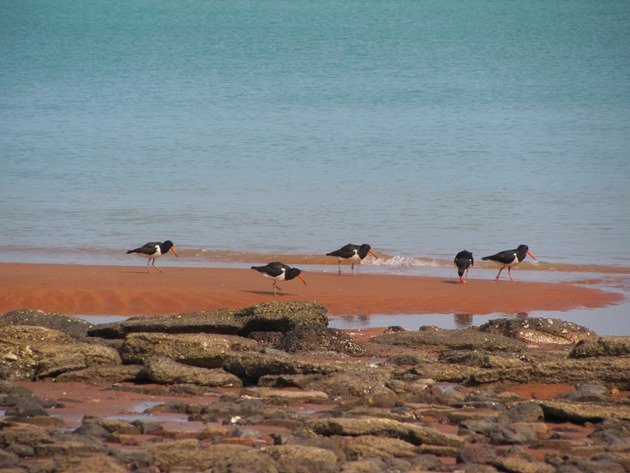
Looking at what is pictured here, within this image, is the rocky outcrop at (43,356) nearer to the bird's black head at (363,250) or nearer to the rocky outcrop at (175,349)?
the rocky outcrop at (175,349)

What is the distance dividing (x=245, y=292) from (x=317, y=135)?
2433 cm

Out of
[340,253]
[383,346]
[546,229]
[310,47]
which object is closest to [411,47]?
[310,47]

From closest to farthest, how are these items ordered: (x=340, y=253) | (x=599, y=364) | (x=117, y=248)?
(x=599, y=364)
(x=340, y=253)
(x=117, y=248)

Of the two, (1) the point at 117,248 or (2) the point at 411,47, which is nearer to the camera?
(1) the point at 117,248

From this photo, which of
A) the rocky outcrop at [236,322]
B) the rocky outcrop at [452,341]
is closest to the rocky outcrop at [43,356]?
the rocky outcrop at [236,322]

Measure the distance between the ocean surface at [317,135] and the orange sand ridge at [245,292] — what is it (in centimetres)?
258

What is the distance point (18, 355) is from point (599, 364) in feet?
16.7

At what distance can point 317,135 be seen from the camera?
41.1 meters

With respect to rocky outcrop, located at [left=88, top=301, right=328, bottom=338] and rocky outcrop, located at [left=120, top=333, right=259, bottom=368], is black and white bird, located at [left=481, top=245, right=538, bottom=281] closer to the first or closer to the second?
rocky outcrop, located at [left=88, top=301, right=328, bottom=338]

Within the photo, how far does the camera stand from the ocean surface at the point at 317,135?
24.1 meters

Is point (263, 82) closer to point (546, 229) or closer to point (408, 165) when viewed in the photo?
point (408, 165)

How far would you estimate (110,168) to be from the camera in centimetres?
3422

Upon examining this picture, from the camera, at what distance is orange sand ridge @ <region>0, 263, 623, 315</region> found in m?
16.0

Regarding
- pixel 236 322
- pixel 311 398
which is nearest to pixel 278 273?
pixel 236 322
